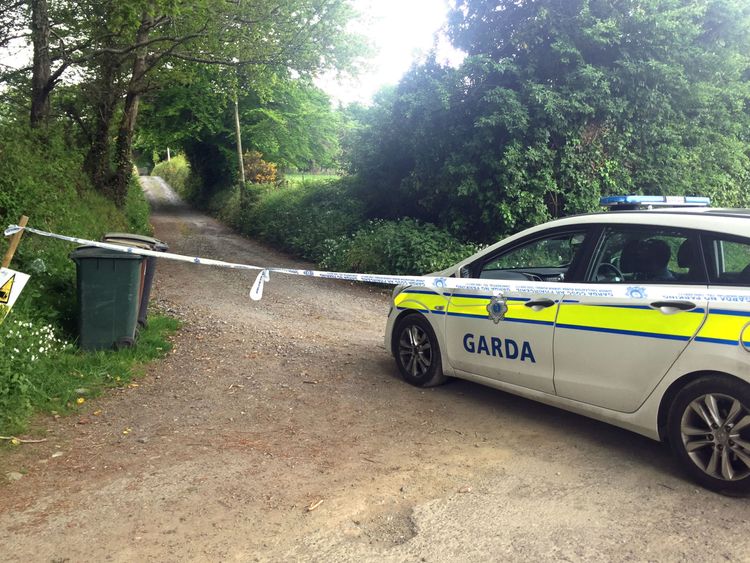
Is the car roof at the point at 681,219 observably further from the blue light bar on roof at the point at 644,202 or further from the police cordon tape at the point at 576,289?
the police cordon tape at the point at 576,289

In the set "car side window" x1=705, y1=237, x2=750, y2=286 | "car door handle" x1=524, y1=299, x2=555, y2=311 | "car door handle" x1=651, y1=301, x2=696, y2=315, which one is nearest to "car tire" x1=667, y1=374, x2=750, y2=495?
"car door handle" x1=651, y1=301, x2=696, y2=315

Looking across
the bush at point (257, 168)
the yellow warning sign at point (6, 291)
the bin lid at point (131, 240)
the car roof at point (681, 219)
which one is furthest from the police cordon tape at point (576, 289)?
the bush at point (257, 168)

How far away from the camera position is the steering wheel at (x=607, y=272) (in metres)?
4.04

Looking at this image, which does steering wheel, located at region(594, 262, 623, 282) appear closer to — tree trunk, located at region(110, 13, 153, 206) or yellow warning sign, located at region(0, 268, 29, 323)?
yellow warning sign, located at region(0, 268, 29, 323)

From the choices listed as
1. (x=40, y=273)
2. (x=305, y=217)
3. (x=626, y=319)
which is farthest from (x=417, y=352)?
(x=305, y=217)

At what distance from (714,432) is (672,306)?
0.75m

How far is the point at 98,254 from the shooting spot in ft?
19.6

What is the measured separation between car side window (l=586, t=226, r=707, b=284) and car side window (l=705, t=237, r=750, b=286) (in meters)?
0.06

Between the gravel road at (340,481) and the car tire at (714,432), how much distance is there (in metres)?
0.14

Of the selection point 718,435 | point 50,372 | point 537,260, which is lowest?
point 50,372

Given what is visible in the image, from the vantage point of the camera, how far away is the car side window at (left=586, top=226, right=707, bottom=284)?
143 inches

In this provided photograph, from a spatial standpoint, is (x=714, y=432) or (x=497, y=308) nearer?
(x=714, y=432)

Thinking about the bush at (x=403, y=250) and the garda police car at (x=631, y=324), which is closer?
the garda police car at (x=631, y=324)

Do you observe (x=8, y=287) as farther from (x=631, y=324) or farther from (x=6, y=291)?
(x=631, y=324)
